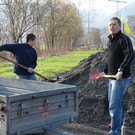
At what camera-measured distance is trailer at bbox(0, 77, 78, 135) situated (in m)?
3.04

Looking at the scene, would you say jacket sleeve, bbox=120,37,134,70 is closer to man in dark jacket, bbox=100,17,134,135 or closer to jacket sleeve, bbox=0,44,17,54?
man in dark jacket, bbox=100,17,134,135

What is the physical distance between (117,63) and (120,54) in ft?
0.56

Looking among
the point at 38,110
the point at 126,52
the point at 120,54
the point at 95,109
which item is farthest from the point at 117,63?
the point at 95,109

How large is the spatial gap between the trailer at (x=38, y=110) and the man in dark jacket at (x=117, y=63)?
0.85m

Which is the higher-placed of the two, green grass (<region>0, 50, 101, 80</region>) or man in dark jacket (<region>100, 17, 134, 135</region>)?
man in dark jacket (<region>100, 17, 134, 135</region>)

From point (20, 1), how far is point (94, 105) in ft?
83.1

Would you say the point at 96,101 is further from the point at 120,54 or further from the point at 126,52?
the point at 126,52

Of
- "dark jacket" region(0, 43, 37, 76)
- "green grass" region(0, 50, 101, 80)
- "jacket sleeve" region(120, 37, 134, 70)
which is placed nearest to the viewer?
"jacket sleeve" region(120, 37, 134, 70)

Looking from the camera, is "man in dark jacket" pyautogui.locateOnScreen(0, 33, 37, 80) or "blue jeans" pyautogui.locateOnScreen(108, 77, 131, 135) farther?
"man in dark jacket" pyautogui.locateOnScreen(0, 33, 37, 80)

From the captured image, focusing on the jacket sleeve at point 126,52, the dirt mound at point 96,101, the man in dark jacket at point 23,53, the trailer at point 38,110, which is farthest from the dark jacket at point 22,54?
the jacket sleeve at point 126,52

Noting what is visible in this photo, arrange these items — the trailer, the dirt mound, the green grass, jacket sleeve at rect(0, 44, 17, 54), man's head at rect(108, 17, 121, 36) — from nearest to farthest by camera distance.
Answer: the trailer → man's head at rect(108, 17, 121, 36) → jacket sleeve at rect(0, 44, 17, 54) → the dirt mound → the green grass

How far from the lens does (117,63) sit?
4.42m

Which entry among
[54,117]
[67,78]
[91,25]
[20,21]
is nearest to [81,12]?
[91,25]

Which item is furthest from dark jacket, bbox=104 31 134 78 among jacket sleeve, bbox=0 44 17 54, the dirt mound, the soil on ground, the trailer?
jacket sleeve, bbox=0 44 17 54
